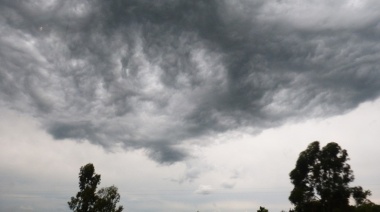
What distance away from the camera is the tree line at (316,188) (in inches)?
2201

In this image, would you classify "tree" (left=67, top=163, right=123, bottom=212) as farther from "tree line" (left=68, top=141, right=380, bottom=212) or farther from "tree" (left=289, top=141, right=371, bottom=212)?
"tree" (left=289, top=141, right=371, bottom=212)

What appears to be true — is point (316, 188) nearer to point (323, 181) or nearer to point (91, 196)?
point (323, 181)

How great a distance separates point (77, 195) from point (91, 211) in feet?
14.0

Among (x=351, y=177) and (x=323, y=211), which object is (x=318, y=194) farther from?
(x=351, y=177)

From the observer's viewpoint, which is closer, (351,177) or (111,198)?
(351,177)

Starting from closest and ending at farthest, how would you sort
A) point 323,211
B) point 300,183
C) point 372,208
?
point 372,208, point 323,211, point 300,183

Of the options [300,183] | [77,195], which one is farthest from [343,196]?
[77,195]

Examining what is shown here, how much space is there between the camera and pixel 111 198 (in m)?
64.8

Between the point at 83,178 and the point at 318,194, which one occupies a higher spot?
the point at 83,178

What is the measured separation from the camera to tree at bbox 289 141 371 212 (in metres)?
56.0

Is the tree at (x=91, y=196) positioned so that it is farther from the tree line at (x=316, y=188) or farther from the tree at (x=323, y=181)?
the tree at (x=323, y=181)

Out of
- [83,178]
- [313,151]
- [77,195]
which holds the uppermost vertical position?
[313,151]

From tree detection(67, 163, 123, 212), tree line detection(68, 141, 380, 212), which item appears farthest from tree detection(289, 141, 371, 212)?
tree detection(67, 163, 123, 212)

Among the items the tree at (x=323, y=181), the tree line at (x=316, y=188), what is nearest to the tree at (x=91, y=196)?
the tree line at (x=316, y=188)
